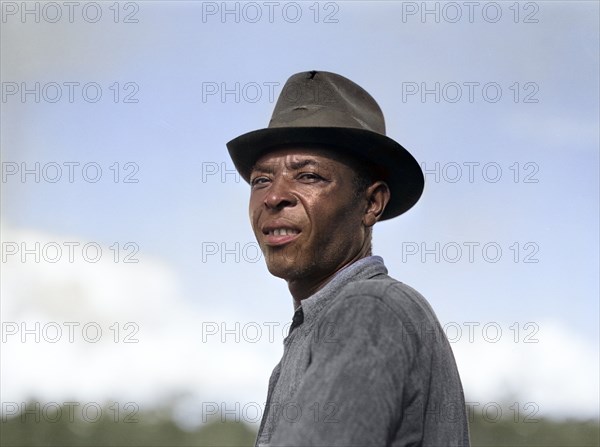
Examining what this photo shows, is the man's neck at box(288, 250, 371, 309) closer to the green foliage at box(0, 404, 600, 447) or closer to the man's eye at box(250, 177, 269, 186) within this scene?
the man's eye at box(250, 177, 269, 186)

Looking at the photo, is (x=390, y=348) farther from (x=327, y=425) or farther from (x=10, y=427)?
(x=10, y=427)

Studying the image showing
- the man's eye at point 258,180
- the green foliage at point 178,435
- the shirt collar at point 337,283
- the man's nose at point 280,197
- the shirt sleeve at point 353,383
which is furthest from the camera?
the green foliage at point 178,435

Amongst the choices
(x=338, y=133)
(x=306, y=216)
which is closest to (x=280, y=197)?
(x=306, y=216)

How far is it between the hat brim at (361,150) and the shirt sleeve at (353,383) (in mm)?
747

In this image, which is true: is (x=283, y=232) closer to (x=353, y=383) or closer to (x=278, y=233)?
(x=278, y=233)

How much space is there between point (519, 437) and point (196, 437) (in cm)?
465

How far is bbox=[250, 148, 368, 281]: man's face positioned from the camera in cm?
292

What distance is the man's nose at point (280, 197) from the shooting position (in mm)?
2961

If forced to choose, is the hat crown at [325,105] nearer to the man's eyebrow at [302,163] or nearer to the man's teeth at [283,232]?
the man's eyebrow at [302,163]

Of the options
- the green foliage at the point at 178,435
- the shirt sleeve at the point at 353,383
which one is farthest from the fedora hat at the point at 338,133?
the green foliage at the point at 178,435

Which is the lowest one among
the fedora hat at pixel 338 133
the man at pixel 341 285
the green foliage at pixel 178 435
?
the green foliage at pixel 178 435

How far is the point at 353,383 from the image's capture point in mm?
2260

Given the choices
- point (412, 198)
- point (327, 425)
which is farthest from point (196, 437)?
point (327, 425)

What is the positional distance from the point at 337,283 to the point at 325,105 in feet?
2.01
